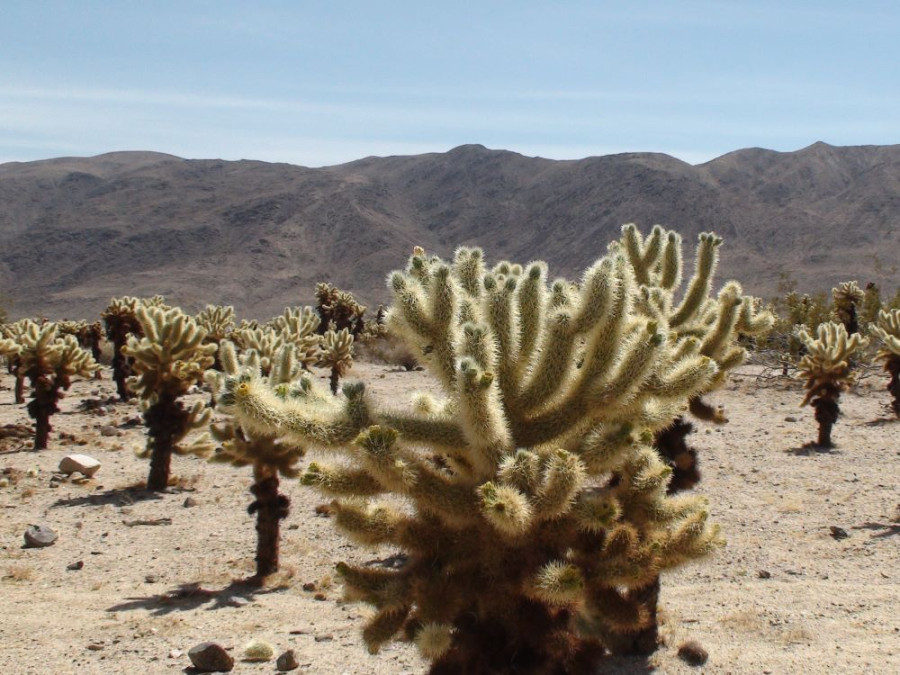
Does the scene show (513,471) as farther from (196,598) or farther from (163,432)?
(163,432)

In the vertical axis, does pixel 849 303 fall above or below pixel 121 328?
above

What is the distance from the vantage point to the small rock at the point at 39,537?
8609 millimetres

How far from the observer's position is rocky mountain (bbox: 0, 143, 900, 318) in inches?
2382

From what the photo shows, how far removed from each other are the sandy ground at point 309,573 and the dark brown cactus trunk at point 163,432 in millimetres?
320

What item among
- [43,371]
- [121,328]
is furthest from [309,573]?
[121,328]

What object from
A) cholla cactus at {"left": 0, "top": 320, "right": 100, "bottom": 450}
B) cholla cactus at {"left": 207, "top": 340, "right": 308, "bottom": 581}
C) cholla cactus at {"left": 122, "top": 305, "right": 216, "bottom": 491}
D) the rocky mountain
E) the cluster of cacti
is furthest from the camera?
the rocky mountain

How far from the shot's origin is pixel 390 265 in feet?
214

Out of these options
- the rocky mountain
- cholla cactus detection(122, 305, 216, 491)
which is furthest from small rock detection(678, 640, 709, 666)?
the rocky mountain

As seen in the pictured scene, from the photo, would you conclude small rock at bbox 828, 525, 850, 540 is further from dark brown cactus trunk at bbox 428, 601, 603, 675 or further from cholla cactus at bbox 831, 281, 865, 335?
cholla cactus at bbox 831, 281, 865, 335

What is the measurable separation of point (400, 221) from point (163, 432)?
234 feet

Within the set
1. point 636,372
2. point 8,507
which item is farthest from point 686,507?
point 8,507

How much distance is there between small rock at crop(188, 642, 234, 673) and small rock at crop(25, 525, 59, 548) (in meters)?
4.14

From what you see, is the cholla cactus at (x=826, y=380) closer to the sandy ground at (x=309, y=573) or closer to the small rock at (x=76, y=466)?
the sandy ground at (x=309, y=573)

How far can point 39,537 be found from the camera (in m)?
8.64
